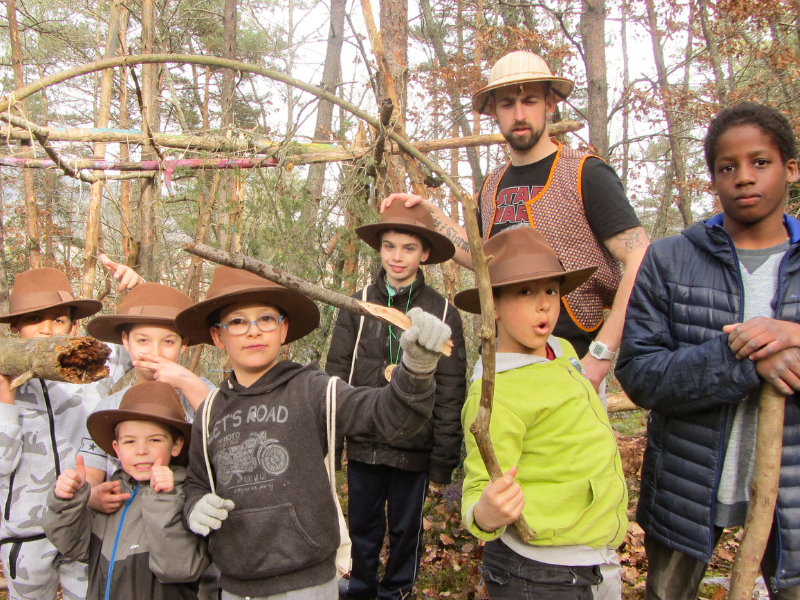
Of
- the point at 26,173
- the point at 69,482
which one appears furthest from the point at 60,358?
the point at 26,173

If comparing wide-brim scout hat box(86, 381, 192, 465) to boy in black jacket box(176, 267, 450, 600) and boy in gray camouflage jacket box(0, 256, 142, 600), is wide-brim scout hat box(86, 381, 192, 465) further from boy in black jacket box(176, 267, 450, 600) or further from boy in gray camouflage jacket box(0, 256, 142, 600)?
boy in gray camouflage jacket box(0, 256, 142, 600)

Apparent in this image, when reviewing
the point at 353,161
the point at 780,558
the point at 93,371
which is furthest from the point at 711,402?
the point at 353,161

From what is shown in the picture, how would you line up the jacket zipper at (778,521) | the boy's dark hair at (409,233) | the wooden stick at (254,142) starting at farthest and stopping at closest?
the wooden stick at (254,142), the boy's dark hair at (409,233), the jacket zipper at (778,521)

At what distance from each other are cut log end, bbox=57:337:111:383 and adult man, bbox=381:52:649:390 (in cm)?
210

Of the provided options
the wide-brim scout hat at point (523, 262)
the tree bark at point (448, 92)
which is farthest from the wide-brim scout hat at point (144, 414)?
the tree bark at point (448, 92)

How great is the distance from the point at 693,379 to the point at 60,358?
2587 mm

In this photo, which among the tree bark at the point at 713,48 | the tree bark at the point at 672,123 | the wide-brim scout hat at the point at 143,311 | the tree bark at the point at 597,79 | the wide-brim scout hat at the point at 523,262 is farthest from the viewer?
the tree bark at the point at 672,123

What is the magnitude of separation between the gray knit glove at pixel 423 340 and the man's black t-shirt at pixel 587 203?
133 cm

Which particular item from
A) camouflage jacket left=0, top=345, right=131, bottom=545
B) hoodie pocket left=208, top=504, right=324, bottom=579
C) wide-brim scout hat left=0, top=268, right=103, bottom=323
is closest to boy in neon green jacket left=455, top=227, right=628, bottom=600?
hoodie pocket left=208, top=504, right=324, bottom=579

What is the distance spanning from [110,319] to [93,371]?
0.71 metres

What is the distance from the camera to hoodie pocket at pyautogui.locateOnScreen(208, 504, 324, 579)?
2.16m

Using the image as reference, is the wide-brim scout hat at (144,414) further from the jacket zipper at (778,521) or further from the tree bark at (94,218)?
the tree bark at (94,218)

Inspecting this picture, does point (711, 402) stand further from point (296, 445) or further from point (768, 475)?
point (296, 445)

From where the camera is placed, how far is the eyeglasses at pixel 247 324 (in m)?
2.36
